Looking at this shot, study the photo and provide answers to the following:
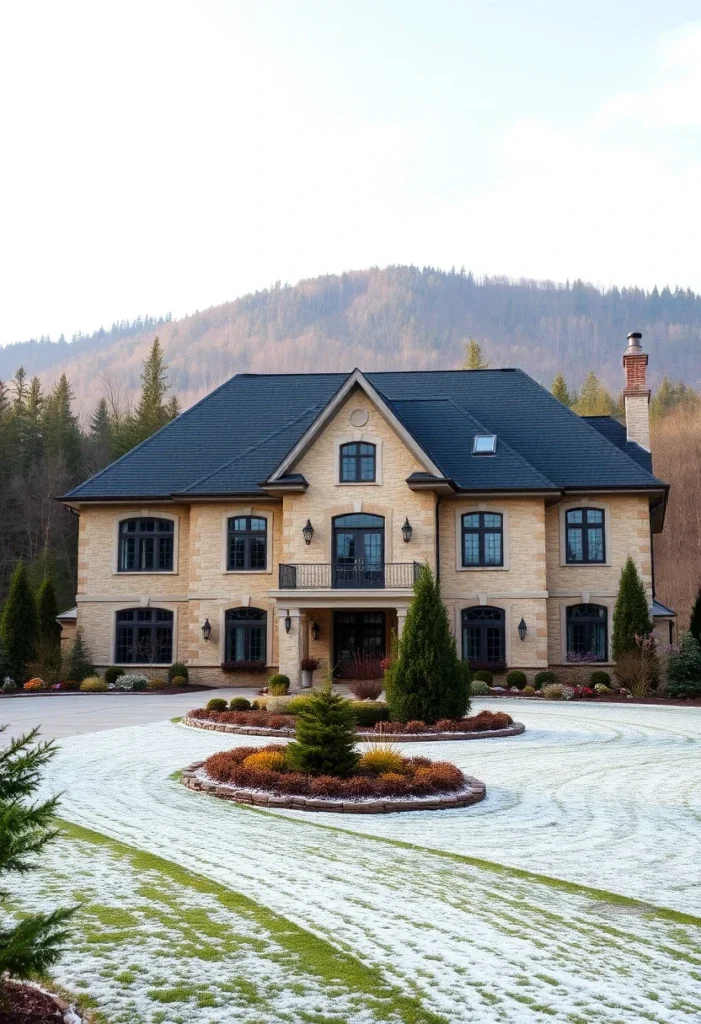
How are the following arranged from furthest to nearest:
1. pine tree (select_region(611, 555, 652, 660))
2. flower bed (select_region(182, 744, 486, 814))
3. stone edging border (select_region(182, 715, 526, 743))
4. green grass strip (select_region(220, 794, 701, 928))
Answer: pine tree (select_region(611, 555, 652, 660)), stone edging border (select_region(182, 715, 526, 743)), flower bed (select_region(182, 744, 486, 814)), green grass strip (select_region(220, 794, 701, 928))

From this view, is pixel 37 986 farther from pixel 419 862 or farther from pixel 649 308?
pixel 649 308

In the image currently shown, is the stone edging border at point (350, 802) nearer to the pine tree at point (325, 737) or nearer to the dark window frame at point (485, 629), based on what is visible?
the pine tree at point (325, 737)

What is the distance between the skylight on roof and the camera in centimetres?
3222

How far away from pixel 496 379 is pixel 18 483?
36134 millimetres

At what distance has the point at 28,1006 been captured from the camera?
186 inches

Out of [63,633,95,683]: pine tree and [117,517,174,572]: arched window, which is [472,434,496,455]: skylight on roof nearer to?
[117,517,174,572]: arched window

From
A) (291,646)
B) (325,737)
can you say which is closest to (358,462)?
(291,646)

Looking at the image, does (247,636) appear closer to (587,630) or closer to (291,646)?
(291,646)

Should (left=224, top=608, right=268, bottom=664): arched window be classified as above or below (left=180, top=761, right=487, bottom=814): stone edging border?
above

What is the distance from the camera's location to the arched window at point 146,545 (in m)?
33.1

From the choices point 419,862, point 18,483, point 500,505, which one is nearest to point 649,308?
point 18,483

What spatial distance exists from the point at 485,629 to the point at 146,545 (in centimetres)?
1173

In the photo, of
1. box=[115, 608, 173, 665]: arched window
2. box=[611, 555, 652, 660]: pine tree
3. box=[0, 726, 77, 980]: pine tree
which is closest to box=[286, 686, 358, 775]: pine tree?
box=[0, 726, 77, 980]: pine tree

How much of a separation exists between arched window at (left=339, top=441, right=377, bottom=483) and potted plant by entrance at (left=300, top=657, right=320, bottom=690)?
5.67 meters
